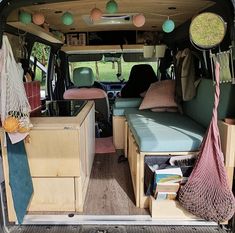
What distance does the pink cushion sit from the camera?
4441mm

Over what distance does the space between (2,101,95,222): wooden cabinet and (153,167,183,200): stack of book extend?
0.58 metres

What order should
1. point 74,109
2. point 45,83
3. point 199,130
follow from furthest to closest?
point 45,83 → point 74,109 → point 199,130

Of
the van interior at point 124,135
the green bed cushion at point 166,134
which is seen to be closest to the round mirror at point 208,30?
the van interior at point 124,135

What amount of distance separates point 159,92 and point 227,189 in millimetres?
1958

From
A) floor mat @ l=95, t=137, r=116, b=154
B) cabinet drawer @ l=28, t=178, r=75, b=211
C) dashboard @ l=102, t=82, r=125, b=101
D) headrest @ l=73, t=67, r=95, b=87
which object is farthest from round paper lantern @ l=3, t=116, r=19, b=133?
dashboard @ l=102, t=82, r=125, b=101

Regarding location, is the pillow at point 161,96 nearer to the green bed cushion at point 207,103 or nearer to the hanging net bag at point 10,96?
the green bed cushion at point 207,103

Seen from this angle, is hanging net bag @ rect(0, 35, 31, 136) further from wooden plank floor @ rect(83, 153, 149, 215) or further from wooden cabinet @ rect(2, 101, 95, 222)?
wooden plank floor @ rect(83, 153, 149, 215)

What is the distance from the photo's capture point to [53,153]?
6.47ft

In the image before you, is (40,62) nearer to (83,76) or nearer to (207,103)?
(83,76)

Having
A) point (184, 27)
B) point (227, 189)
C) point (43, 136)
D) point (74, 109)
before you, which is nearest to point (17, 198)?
point (43, 136)

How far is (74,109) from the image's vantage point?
2648 mm

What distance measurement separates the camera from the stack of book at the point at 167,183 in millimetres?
1933

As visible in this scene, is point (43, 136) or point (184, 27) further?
point (184, 27)

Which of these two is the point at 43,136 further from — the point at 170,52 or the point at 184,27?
the point at 170,52
